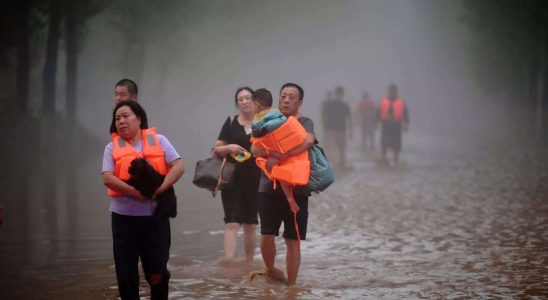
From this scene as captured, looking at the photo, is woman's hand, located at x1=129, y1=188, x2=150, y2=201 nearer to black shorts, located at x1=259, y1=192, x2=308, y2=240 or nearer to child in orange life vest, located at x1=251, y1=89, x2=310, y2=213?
child in orange life vest, located at x1=251, y1=89, x2=310, y2=213

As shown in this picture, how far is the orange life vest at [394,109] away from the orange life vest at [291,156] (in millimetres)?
17101

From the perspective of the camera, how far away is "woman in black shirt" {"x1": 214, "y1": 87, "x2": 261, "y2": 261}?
1014 centimetres

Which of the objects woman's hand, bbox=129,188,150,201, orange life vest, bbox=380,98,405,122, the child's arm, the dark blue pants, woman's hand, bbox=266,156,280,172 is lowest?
the dark blue pants

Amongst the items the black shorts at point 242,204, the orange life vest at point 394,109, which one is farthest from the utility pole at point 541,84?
the black shorts at point 242,204

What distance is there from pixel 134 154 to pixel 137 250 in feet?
2.21

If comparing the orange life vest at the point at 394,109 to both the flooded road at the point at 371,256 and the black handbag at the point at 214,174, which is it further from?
the black handbag at the point at 214,174

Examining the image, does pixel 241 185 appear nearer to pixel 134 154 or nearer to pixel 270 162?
pixel 270 162

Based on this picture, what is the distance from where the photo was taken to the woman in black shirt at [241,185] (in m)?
10.1

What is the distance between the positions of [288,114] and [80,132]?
74.4 feet

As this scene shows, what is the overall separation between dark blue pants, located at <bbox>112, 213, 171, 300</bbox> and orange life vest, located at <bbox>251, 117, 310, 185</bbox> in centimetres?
149

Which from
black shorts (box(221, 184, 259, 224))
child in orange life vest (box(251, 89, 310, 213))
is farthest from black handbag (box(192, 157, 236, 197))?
child in orange life vest (box(251, 89, 310, 213))

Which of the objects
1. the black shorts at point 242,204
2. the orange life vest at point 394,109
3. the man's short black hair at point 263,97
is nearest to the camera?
the man's short black hair at point 263,97

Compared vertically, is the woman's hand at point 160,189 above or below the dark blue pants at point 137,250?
above

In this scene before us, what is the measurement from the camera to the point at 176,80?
67.3 meters
